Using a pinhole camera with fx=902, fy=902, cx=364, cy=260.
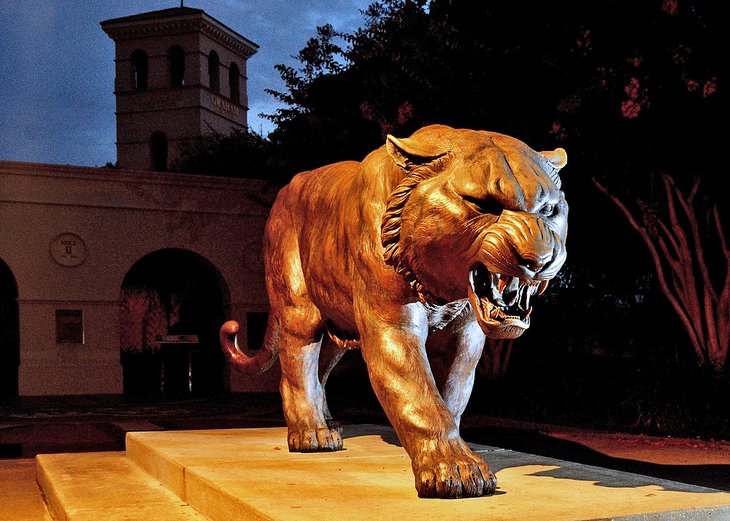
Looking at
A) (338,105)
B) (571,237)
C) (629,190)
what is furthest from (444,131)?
(338,105)

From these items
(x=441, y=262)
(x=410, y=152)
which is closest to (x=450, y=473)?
(x=441, y=262)

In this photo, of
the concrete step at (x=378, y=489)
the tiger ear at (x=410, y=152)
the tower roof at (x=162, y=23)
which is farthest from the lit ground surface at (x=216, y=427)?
the tower roof at (x=162, y=23)

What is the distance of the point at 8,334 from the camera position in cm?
2056

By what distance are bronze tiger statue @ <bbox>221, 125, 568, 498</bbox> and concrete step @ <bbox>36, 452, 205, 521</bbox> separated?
1088 mm

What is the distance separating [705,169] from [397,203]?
7.65 metres

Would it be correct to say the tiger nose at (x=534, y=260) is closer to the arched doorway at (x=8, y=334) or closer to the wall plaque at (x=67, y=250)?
the wall plaque at (x=67, y=250)

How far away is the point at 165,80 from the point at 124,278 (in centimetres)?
1537

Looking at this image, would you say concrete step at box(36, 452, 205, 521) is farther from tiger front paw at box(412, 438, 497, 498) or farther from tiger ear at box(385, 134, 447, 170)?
tiger ear at box(385, 134, 447, 170)

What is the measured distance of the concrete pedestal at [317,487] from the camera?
2795 mm

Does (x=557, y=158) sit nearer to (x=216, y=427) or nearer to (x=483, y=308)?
(x=483, y=308)

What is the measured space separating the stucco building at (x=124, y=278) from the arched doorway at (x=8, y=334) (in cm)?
2

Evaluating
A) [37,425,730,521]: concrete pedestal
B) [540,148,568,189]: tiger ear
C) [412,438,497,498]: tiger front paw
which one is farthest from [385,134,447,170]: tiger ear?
[37,425,730,521]: concrete pedestal

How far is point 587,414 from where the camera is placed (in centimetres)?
1066

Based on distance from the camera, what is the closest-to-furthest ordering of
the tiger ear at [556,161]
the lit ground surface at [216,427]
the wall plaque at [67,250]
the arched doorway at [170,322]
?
the tiger ear at [556,161]
the lit ground surface at [216,427]
the wall plaque at [67,250]
the arched doorway at [170,322]
